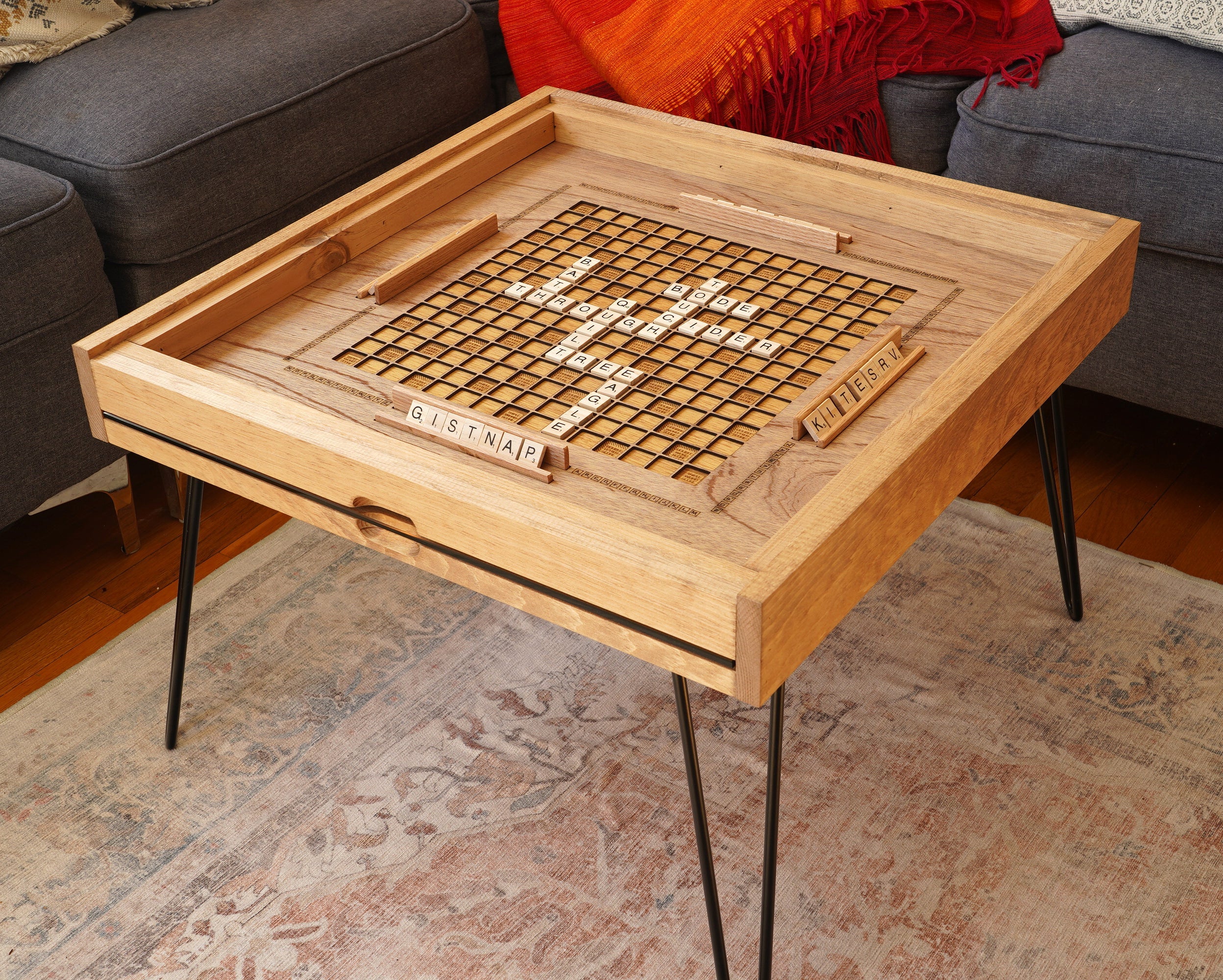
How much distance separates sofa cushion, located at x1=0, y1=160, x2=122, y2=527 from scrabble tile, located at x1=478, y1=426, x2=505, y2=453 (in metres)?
0.68

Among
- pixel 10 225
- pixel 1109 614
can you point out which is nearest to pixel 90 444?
pixel 10 225

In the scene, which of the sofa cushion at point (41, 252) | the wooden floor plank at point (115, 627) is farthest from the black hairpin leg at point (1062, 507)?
the sofa cushion at point (41, 252)

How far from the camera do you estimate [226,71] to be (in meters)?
1.50

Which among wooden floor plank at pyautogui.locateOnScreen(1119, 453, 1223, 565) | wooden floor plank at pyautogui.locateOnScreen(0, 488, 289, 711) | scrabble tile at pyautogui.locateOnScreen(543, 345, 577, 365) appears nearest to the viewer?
scrabble tile at pyautogui.locateOnScreen(543, 345, 577, 365)

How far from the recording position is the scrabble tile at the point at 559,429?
90 cm

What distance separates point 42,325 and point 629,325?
693 millimetres

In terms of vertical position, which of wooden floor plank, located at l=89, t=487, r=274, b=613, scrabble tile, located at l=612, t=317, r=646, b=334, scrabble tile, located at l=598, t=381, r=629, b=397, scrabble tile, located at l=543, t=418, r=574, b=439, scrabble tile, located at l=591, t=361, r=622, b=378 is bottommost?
wooden floor plank, located at l=89, t=487, r=274, b=613

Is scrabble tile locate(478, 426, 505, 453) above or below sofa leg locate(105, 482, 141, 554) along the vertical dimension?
above

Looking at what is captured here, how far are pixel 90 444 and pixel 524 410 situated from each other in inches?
→ 27.6

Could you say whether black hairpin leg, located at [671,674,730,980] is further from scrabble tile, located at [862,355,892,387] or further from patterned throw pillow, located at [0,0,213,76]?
patterned throw pillow, located at [0,0,213,76]

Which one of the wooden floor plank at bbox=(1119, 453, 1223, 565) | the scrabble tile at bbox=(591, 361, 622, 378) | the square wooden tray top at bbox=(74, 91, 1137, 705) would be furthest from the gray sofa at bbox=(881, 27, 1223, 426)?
the scrabble tile at bbox=(591, 361, 622, 378)

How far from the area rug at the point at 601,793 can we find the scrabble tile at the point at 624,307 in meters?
0.43

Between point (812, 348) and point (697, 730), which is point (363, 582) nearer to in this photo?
point (697, 730)

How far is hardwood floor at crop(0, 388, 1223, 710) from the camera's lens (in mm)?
1398
